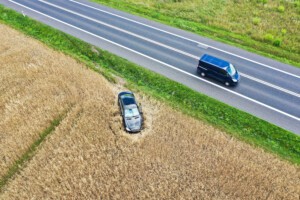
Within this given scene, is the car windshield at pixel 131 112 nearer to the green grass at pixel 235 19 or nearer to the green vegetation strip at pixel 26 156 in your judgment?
the green vegetation strip at pixel 26 156

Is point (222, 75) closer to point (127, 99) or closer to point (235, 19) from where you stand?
point (127, 99)

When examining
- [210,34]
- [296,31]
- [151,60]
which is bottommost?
[151,60]

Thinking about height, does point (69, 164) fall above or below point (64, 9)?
below

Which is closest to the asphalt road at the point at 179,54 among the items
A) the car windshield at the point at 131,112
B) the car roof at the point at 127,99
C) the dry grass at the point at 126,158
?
the dry grass at the point at 126,158

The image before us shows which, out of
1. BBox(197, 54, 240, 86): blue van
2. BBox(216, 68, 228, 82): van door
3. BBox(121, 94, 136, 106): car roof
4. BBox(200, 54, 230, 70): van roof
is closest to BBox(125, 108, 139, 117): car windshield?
BBox(121, 94, 136, 106): car roof

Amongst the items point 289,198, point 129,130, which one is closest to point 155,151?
point 129,130

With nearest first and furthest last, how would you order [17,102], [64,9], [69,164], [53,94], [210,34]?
[69,164] → [17,102] → [53,94] → [210,34] → [64,9]

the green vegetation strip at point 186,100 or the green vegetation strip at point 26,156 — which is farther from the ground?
the green vegetation strip at point 186,100

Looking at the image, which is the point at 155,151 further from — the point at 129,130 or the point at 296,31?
the point at 296,31
